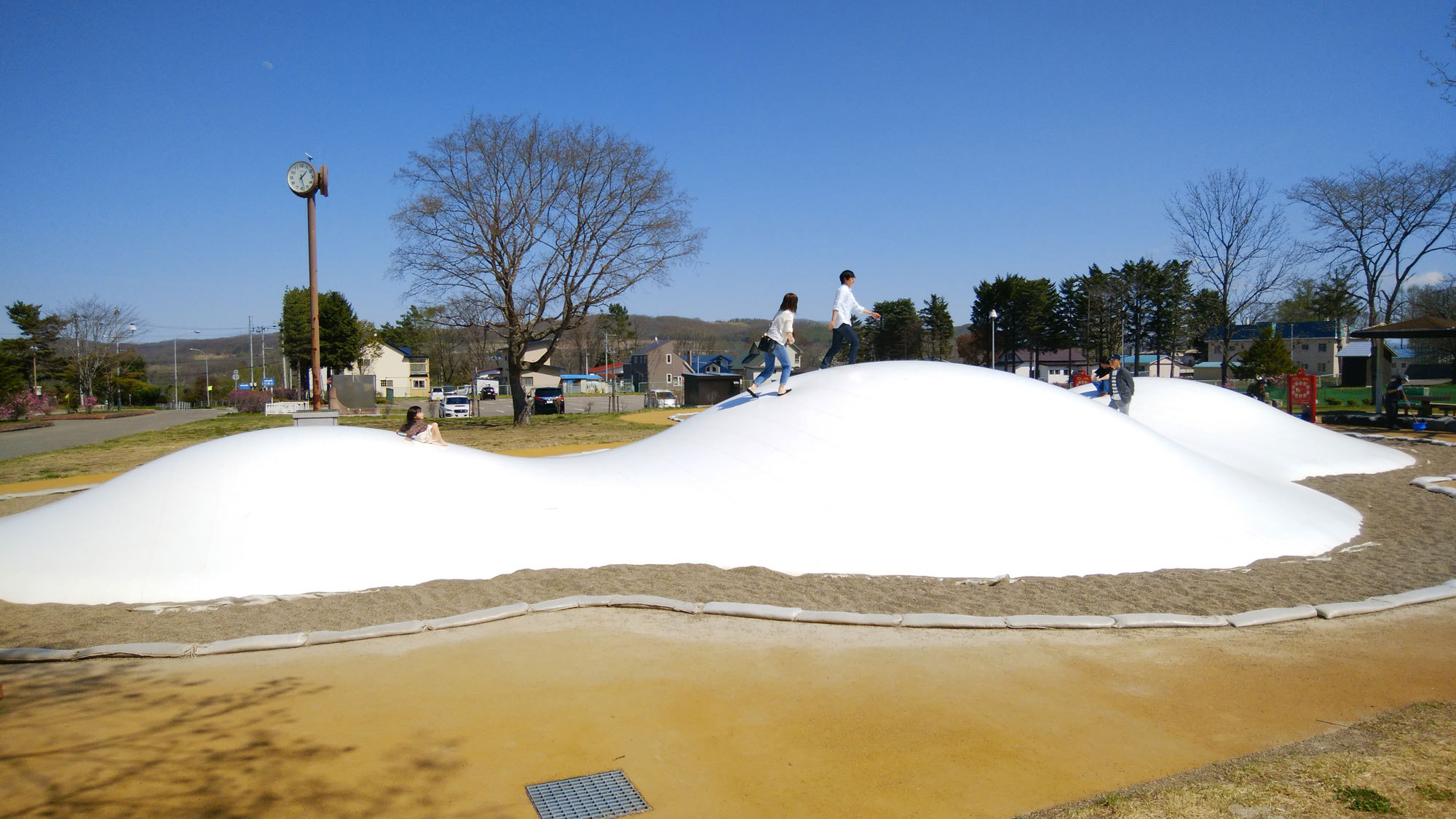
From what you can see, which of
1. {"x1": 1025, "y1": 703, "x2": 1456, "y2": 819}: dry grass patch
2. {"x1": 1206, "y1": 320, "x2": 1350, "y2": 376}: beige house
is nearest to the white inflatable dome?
{"x1": 1025, "y1": 703, "x2": 1456, "y2": 819}: dry grass patch

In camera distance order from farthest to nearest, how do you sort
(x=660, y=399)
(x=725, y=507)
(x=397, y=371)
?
(x=397, y=371) → (x=660, y=399) → (x=725, y=507)

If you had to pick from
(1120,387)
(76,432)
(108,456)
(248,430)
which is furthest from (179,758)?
(76,432)

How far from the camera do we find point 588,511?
935 centimetres

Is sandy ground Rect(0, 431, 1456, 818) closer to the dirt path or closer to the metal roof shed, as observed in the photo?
the dirt path

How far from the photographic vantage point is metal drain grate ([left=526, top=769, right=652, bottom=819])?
3.80 metres

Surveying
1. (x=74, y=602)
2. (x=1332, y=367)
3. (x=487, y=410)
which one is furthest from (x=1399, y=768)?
(x=1332, y=367)

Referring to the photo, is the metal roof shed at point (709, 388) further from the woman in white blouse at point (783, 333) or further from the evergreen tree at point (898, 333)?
the evergreen tree at point (898, 333)

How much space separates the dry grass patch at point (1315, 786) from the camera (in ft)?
11.8

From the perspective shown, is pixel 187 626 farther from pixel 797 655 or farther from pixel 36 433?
pixel 36 433

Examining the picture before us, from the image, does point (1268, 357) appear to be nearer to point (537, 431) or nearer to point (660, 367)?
point (537, 431)

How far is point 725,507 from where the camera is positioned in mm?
9414

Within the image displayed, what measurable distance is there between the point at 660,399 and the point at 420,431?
3440 cm

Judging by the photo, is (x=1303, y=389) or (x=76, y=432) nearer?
(x=1303, y=389)

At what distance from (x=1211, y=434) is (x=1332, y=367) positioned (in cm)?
6374
